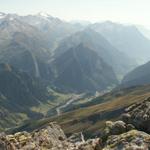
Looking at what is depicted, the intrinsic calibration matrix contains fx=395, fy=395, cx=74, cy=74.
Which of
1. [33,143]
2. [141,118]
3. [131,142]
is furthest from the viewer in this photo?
[33,143]

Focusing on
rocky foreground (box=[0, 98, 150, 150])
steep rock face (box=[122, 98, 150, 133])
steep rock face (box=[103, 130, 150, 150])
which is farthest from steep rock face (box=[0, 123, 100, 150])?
steep rock face (box=[103, 130, 150, 150])

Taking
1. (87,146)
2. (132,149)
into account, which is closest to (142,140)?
(132,149)

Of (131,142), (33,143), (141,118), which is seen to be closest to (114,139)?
(131,142)

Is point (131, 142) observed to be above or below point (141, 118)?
above

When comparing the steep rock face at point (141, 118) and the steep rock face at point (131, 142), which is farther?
the steep rock face at point (141, 118)

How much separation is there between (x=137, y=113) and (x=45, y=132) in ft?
43.7

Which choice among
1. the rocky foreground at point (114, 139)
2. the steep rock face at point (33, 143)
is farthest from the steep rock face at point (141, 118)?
the steep rock face at point (33, 143)

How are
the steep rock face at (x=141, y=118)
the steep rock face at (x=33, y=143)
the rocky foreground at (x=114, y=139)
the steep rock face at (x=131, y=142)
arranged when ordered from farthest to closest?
the steep rock face at (x=33, y=143), the steep rock face at (x=141, y=118), the rocky foreground at (x=114, y=139), the steep rock face at (x=131, y=142)

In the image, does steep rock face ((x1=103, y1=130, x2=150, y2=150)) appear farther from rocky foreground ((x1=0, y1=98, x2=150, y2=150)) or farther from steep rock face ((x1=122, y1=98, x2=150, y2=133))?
steep rock face ((x1=122, y1=98, x2=150, y2=133))

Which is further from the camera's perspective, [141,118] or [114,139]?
[141,118]

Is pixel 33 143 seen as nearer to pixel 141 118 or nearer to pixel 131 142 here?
pixel 141 118

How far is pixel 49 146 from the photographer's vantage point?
43.6m

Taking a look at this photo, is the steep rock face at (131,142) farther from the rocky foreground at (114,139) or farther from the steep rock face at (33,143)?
the steep rock face at (33,143)

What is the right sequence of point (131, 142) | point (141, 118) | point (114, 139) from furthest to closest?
point (141, 118), point (114, 139), point (131, 142)
